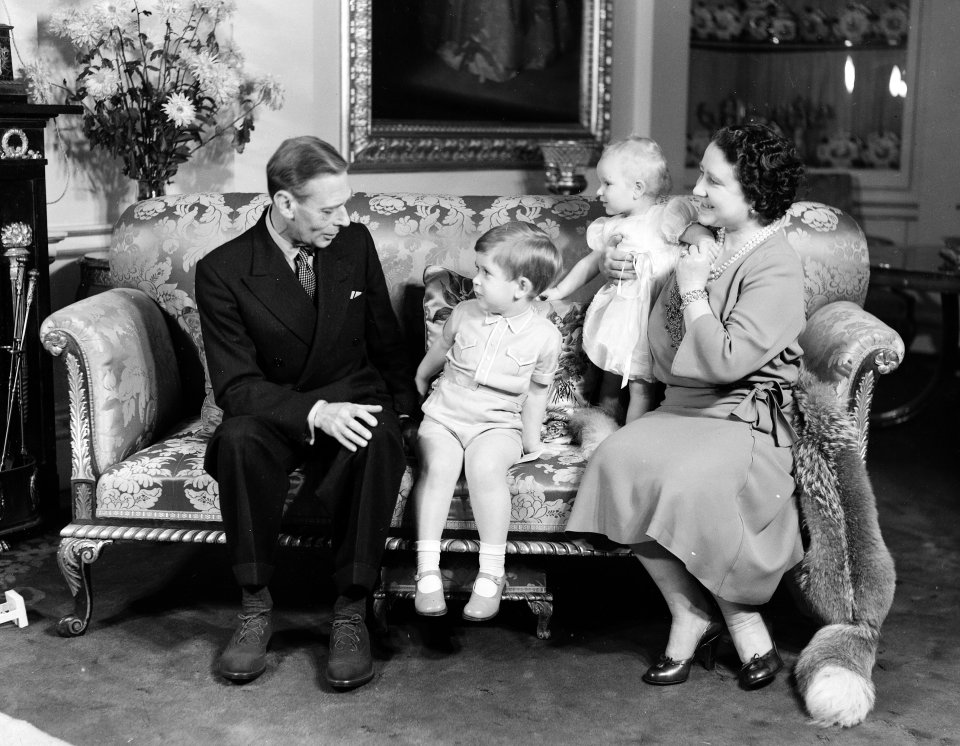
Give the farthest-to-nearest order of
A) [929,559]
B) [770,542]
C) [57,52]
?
[57,52]
[929,559]
[770,542]

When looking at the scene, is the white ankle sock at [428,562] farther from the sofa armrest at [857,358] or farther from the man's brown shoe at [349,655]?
the sofa armrest at [857,358]

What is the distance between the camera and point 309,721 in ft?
8.42

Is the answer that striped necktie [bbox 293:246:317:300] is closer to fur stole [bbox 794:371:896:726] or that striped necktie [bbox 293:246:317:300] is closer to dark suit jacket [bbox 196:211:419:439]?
dark suit jacket [bbox 196:211:419:439]

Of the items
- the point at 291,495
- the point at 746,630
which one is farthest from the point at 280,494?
the point at 746,630

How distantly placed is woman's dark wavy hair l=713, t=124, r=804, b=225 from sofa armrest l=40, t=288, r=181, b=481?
1538 millimetres

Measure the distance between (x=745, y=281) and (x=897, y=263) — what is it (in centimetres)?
277

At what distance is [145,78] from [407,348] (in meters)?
1.48

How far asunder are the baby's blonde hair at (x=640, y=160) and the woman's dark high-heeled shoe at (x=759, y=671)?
1.20 meters

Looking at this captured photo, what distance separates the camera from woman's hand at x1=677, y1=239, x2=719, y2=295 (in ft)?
9.08

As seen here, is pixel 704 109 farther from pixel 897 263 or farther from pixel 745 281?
pixel 745 281

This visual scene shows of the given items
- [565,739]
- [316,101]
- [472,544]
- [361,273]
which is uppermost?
[316,101]

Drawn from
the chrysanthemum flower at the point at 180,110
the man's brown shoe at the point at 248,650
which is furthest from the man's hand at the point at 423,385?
the chrysanthemum flower at the point at 180,110

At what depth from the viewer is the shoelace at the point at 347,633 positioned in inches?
107

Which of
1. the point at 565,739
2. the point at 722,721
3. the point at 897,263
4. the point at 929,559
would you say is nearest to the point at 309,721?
the point at 565,739
